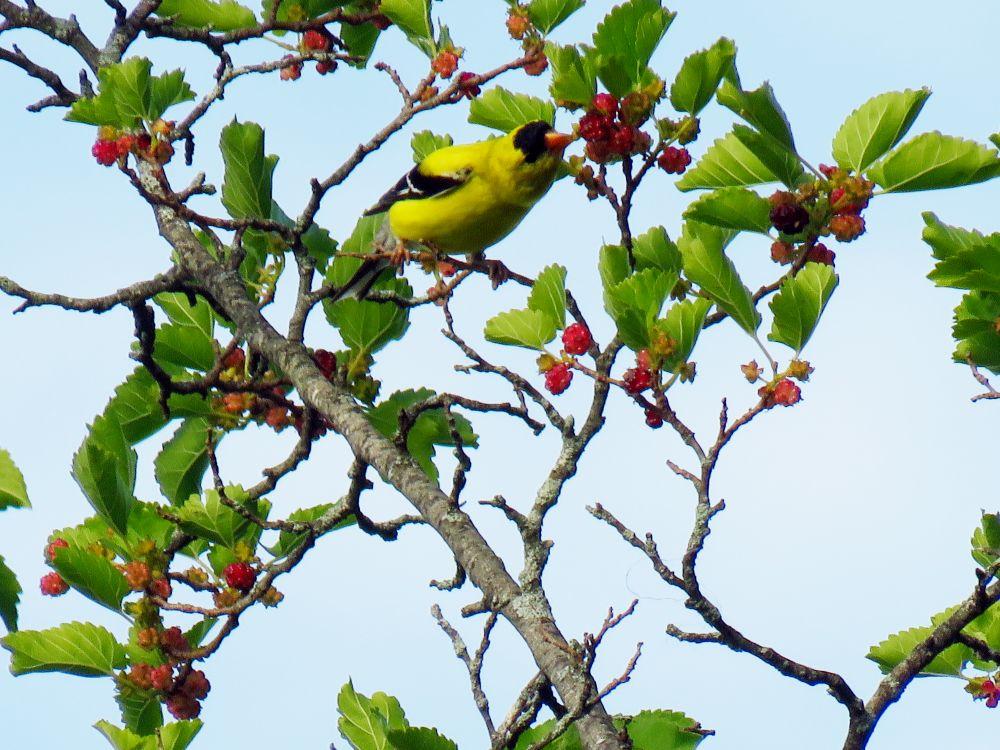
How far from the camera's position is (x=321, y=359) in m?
5.06

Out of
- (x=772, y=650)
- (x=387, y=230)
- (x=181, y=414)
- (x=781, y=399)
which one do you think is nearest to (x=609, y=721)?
(x=772, y=650)

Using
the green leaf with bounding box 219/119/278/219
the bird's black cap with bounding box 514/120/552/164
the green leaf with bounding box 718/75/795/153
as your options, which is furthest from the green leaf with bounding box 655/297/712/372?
the green leaf with bounding box 219/119/278/219

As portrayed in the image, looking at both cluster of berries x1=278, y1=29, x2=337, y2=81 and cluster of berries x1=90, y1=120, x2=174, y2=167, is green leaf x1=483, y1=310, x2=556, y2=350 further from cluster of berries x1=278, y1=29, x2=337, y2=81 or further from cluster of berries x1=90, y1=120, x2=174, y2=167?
cluster of berries x1=278, y1=29, x2=337, y2=81

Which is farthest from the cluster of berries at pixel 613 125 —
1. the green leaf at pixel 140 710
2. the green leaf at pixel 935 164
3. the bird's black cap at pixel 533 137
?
the green leaf at pixel 140 710

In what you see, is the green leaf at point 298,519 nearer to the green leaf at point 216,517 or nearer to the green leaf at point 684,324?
the green leaf at point 216,517

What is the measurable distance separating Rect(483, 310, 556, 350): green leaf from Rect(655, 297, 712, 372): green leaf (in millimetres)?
488

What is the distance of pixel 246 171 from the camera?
16.6 ft

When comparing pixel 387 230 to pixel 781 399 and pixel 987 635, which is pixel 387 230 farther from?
pixel 987 635

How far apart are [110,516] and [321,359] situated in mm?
1102

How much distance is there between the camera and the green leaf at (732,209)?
386 centimetres

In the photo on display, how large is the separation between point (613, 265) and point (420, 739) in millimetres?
1782

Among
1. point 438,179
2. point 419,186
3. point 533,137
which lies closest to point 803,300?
point 533,137

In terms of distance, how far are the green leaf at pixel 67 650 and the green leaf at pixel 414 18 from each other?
9.66 ft

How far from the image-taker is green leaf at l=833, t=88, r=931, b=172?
3787 mm
